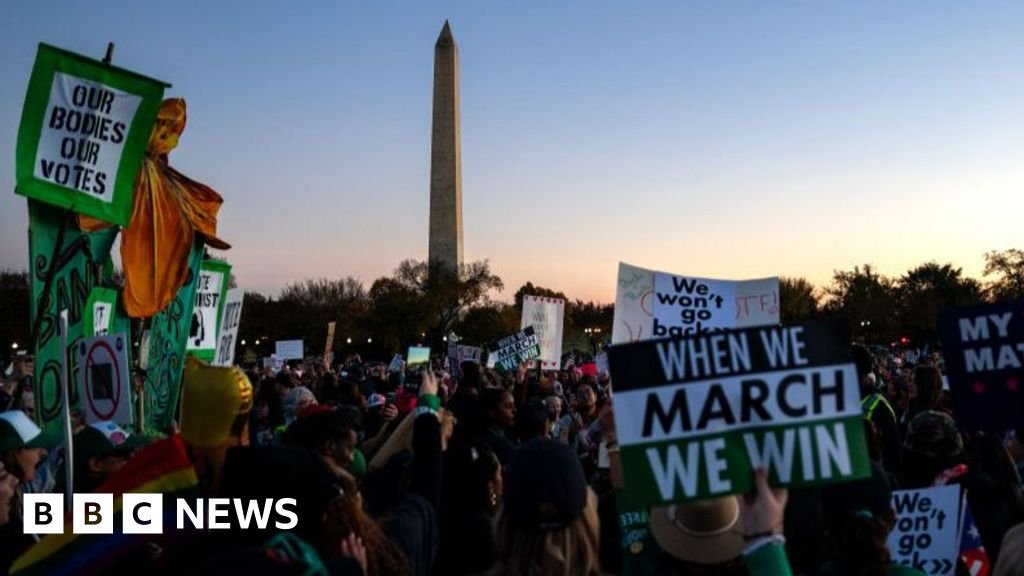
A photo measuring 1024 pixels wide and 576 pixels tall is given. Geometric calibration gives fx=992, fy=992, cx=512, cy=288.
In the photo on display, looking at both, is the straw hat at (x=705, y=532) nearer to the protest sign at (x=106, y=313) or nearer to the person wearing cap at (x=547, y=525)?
the person wearing cap at (x=547, y=525)

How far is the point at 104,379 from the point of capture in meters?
6.88

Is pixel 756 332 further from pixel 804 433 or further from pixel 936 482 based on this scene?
Answer: pixel 936 482

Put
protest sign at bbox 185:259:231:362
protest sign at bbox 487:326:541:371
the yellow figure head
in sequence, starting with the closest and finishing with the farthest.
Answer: the yellow figure head
protest sign at bbox 185:259:231:362
protest sign at bbox 487:326:541:371

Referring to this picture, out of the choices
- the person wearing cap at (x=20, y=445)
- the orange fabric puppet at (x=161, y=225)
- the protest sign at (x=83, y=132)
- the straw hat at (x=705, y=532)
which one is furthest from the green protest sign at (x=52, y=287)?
the straw hat at (x=705, y=532)

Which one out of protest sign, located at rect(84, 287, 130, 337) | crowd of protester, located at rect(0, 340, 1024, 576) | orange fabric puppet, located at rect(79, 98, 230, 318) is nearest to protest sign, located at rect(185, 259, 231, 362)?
orange fabric puppet, located at rect(79, 98, 230, 318)

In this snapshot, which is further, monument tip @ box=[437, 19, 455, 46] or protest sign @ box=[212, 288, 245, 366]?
monument tip @ box=[437, 19, 455, 46]

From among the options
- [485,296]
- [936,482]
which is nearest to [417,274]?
[485,296]

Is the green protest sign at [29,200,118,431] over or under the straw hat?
over

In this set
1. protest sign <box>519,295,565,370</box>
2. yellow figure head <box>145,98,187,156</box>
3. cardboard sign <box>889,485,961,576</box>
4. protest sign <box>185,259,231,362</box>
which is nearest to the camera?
cardboard sign <box>889,485,961,576</box>

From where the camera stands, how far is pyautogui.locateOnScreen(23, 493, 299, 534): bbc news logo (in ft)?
9.14

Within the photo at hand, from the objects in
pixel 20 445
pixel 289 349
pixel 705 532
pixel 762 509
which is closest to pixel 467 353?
pixel 289 349

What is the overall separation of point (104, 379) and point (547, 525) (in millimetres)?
4833

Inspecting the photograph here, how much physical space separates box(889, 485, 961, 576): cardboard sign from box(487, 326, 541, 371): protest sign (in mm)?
12790

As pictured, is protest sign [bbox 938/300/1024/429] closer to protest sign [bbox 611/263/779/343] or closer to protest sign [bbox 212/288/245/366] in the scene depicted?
protest sign [bbox 611/263/779/343]
